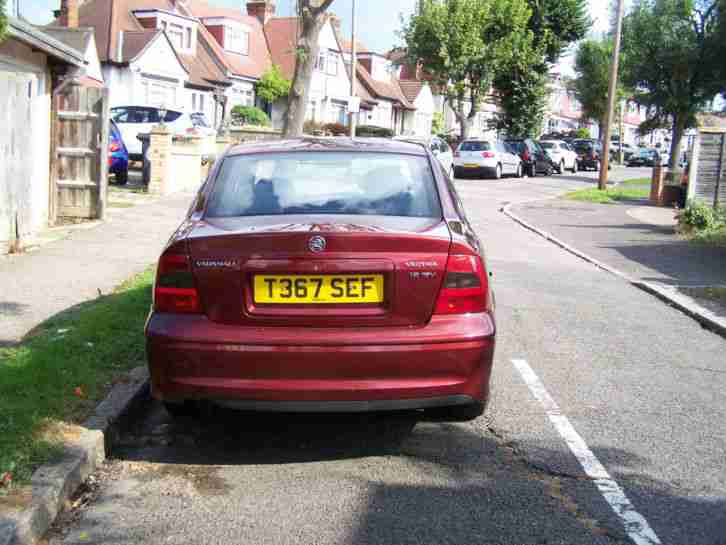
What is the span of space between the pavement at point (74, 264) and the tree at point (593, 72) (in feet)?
189

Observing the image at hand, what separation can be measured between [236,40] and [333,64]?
934 cm

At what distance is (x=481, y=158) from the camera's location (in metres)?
35.3

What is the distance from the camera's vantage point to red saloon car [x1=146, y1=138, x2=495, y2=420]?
4465mm

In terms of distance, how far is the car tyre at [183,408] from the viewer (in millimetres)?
4695

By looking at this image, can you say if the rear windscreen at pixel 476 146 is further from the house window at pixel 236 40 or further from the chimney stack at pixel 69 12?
the house window at pixel 236 40

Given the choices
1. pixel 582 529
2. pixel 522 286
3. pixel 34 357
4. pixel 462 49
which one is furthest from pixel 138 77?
pixel 582 529

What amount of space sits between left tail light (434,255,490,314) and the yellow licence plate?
42 cm

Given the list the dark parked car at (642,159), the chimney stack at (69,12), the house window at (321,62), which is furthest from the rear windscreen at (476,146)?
the dark parked car at (642,159)

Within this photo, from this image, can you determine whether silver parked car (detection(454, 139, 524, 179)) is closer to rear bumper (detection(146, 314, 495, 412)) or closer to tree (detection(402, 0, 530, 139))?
tree (detection(402, 0, 530, 139))

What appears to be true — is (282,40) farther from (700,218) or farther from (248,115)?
(700,218)

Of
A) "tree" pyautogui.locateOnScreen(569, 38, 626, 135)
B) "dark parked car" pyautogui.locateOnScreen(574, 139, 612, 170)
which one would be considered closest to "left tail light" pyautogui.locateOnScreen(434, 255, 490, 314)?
"dark parked car" pyautogui.locateOnScreen(574, 139, 612, 170)

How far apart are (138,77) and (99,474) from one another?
131ft

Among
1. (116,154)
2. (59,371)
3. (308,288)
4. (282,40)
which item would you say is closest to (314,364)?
(308,288)

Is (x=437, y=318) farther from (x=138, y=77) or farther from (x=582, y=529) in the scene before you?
(x=138, y=77)
